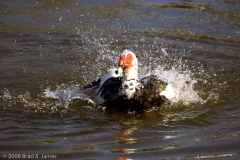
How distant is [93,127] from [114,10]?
18.0 feet

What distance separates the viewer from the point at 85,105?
6.52 meters

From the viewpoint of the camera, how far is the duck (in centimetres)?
598

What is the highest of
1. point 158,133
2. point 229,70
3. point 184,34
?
point 184,34

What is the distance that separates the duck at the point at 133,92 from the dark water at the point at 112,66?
4.1 inches

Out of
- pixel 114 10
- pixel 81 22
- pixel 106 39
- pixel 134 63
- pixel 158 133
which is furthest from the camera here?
pixel 114 10

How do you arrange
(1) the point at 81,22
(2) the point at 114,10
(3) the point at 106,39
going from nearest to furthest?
1. (3) the point at 106,39
2. (1) the point at 81,22
3. (2) the point at 114,10

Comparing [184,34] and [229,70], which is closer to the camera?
[229,70]

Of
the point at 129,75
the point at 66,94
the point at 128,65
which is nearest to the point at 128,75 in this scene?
the point at 129,75

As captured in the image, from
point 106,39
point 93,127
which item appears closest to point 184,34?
point 106,39

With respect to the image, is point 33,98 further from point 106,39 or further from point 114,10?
point 114,10

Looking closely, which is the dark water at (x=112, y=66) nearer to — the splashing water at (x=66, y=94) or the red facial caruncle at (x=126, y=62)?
the splashing water at (x=66, y=94)

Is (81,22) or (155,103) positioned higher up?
(81,22)

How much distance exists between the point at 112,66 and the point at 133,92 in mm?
2234

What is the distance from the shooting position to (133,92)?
5.97m
